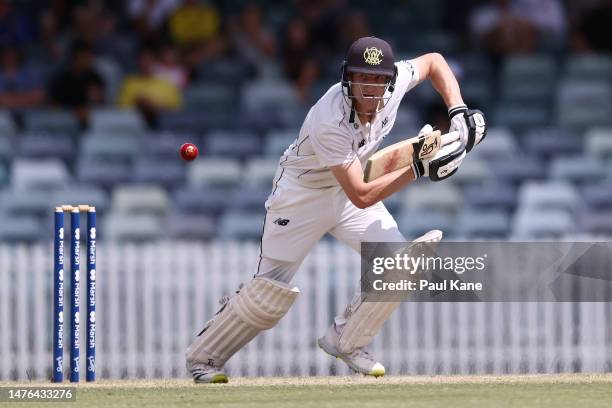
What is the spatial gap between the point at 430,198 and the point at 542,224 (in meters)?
0.78

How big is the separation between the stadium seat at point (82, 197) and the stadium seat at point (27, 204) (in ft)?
0.18

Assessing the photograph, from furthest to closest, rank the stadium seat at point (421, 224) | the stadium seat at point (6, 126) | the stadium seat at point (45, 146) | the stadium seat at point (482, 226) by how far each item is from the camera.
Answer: the stadium seat at point (6, 126) → the stadium seat at point (45, 146) → the stadium seat at point (482, 226) → the stadium seat at point (421, 224)

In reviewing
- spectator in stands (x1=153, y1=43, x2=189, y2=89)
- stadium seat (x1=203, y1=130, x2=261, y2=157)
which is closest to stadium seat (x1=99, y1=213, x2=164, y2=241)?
stadium seat (x1=203, y1=130, x2=261, y2=157)

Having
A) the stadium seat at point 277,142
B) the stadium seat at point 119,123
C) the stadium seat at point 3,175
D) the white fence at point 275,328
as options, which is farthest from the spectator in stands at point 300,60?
the white fence at point 275,328

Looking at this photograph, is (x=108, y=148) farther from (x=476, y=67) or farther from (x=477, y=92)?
(x=476, y=67)

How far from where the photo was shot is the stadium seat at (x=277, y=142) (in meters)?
11.1

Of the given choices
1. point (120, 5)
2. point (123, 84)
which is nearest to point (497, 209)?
point (123, 84)

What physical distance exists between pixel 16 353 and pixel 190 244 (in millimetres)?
1272

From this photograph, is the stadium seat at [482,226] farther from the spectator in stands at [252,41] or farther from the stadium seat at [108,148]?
the spectator in stands at [252,41]

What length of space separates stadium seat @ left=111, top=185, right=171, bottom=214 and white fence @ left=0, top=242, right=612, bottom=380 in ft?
3.60

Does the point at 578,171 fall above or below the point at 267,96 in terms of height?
below

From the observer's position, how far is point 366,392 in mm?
6531

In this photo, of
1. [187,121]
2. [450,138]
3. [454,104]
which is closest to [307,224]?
[450,138]

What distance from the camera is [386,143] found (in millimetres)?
10680
